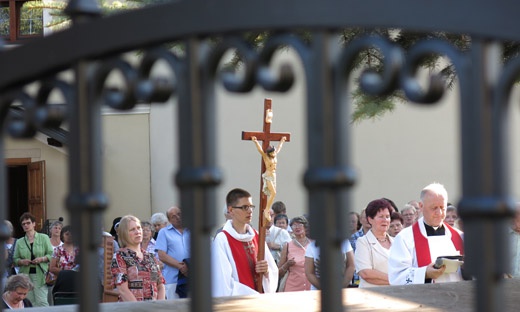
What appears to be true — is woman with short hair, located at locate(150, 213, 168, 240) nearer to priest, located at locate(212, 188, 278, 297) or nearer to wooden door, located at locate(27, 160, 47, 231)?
priest, located at locate(212, 188, 278, 297)

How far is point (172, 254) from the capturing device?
26.7 feet

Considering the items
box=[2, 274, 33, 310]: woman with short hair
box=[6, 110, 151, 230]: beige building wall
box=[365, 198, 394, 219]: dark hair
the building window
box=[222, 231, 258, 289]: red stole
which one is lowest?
box=[2, 274, 33, 310]: woman with short hair

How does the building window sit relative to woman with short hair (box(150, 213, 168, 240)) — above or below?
above

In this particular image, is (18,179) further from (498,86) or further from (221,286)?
(498,86)

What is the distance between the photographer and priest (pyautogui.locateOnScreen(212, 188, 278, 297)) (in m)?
6.27

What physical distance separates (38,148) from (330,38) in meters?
16.4

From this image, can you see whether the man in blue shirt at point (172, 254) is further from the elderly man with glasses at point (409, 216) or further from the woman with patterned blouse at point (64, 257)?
the elderly man with glasses at point (409, 216)

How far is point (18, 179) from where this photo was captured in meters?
18.1

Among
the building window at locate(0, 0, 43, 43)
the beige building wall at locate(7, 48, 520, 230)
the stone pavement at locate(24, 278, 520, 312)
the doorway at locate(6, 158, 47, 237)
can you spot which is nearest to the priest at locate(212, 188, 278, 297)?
the stone pavement at locate(24, 278, 520, 312)

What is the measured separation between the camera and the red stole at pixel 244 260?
6.43 m

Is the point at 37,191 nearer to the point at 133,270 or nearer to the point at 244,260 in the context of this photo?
the point at 133,270

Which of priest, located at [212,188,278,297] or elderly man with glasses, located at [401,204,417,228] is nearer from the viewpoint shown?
priest, located at [212,188,278,297]

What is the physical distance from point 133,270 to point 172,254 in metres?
1.56

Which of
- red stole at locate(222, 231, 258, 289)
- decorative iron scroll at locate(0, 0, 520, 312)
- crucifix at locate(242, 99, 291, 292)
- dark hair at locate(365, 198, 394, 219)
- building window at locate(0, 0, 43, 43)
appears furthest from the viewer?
building window at locate(0, 0, 43, 43)
